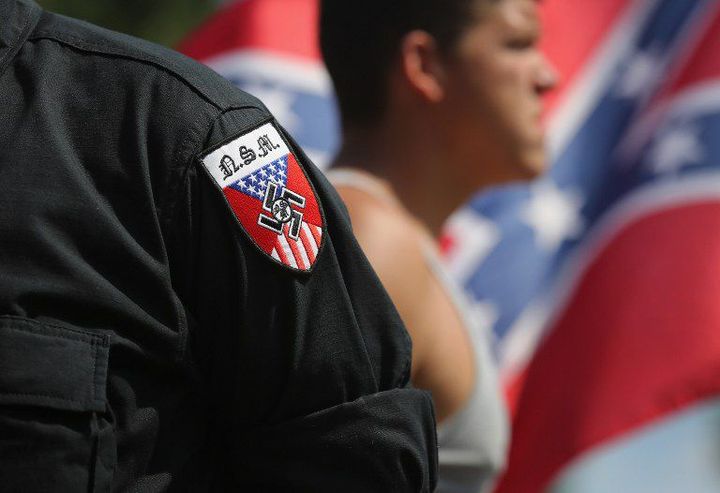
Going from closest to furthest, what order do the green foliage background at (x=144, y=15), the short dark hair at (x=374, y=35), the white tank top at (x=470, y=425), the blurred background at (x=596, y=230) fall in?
the white tank top at (x=470, y=425), the short dark hair at (x=374, y=35), the blurred background at (x=596, y=230), the green foliage background at (x=144, y=15)

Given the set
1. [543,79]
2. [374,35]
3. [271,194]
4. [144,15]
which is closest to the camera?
[271,194]

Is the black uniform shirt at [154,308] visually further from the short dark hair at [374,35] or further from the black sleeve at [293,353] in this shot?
the short dark hair at [374,35]

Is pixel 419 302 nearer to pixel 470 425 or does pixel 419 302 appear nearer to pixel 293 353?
pixel 470 425

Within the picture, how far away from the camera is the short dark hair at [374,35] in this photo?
217cm

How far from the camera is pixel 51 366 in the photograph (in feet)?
3.36

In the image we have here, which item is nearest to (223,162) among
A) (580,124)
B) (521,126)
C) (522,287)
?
(521,126)

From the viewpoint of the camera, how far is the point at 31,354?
3.34 feet

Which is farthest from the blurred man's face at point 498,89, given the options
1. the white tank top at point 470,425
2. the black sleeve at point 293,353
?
the black sleeve at point 293,353

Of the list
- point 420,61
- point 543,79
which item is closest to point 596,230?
point 543,79

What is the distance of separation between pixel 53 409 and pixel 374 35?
4.23ft

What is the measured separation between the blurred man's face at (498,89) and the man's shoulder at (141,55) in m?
1.09

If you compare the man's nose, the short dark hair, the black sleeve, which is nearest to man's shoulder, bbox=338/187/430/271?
the short dark hair

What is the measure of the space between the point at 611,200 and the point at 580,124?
Result: 0.95ft

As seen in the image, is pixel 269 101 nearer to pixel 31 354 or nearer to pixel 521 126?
pixel 521 126
